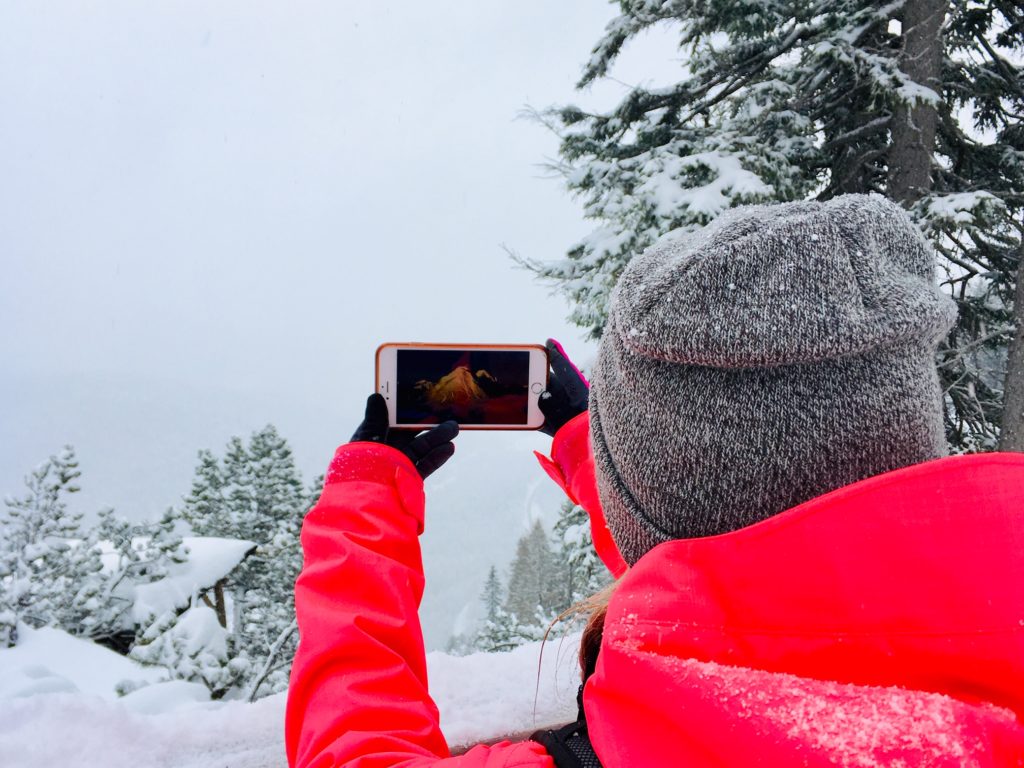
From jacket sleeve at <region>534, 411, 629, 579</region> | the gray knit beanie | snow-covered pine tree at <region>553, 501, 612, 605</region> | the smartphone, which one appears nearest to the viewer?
the gray knit beanie

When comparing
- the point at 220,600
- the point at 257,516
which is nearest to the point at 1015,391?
the point at 220,600

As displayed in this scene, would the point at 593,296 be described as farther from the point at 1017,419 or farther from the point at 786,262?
the point at 786,262

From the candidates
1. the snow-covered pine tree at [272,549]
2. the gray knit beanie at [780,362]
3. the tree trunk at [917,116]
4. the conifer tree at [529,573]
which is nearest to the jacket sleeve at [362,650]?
the gray knit beanie at [780,362]

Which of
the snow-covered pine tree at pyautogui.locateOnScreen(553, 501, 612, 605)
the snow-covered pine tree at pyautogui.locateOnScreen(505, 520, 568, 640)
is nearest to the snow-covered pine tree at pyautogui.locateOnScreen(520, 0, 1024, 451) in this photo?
the snow-covered pine tree at pyautogui.locateOnScreen(553, 501, 612, 605)

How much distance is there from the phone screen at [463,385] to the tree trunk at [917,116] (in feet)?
25.1

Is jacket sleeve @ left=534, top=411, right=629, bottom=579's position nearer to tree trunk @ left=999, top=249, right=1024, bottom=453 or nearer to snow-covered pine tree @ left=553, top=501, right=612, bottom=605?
snow-covered pine tree @ left=553, top=501, right=612, bottom=605

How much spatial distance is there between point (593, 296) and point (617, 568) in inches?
258

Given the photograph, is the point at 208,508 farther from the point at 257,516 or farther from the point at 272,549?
the point at 272,549

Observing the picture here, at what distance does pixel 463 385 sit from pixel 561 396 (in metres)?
0.33

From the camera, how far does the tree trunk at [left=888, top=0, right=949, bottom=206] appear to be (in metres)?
7.70

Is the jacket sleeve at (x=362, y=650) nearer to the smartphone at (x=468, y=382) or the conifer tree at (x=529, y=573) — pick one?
the smartphone at (x=468, y=382)

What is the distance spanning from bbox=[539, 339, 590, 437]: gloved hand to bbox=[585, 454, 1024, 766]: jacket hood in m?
1.36

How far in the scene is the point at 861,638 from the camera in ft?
2.13

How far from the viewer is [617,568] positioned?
1.53 metres
